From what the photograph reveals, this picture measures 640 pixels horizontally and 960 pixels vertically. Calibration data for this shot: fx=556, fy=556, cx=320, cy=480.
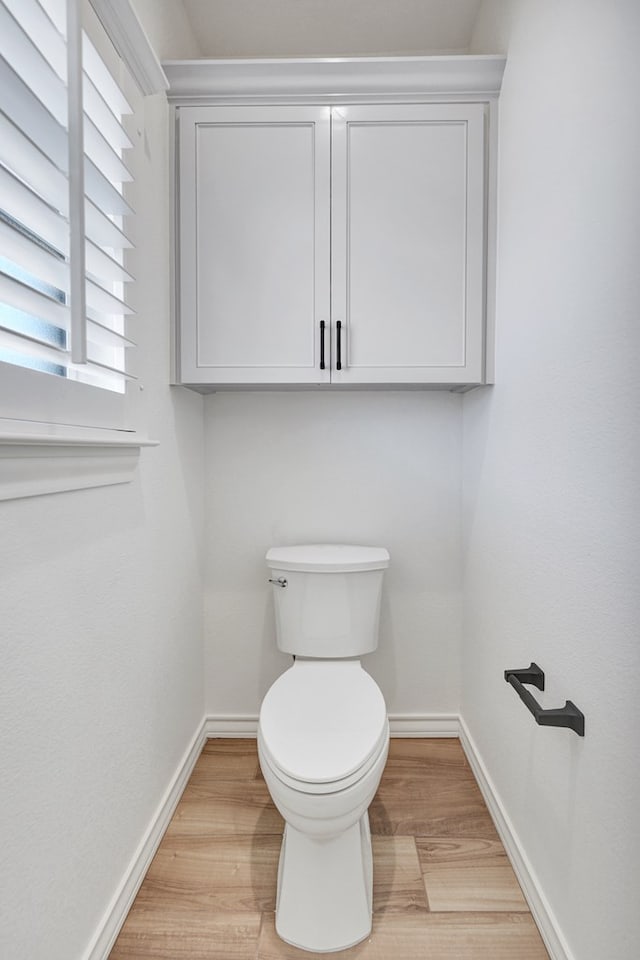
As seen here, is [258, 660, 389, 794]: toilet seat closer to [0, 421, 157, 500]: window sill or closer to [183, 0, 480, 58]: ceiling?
[0, 421, 157, 500]: window sill

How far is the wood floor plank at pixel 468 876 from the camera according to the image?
4.47ft

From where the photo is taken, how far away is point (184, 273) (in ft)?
5.57

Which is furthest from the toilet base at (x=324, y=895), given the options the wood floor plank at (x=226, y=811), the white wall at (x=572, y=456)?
the white wall at (x=572, y=456)

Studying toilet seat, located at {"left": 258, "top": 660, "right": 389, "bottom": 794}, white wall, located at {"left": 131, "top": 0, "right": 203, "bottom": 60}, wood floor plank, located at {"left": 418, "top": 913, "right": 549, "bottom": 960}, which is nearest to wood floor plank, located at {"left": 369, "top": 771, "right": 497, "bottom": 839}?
wood floor plank, located at {"left": 418, "top": 913, "right": 549, "bottom": 960}

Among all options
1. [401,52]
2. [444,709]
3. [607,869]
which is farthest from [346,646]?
[401,52]

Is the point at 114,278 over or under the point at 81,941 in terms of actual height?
over

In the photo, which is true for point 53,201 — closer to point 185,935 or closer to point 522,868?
point 185,935

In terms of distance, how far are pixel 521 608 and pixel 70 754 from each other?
3.58ft

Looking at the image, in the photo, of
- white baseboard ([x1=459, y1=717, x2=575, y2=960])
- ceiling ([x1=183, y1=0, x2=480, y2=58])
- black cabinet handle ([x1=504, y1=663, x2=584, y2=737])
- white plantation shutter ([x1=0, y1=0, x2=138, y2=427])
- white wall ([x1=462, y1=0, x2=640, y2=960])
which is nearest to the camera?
white plantation shutter ([x1=0, y1=0, x2=138, y2=427])

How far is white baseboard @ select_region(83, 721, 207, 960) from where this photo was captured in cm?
117

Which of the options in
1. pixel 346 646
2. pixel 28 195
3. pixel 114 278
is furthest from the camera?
pixel 346 646

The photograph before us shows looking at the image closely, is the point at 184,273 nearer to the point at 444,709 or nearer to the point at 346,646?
the point at 346,646

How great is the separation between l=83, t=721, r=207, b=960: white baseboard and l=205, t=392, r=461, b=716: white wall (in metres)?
0.37

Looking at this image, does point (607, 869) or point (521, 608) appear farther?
point (521, 608)
